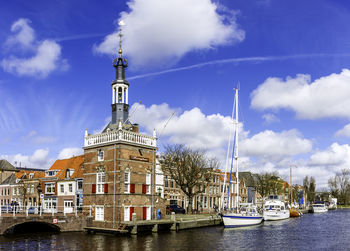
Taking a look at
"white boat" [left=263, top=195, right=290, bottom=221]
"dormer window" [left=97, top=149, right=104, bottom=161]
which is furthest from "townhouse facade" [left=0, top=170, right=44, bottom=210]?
"white boat" [left=263, top=195, right=290, bottom=221]

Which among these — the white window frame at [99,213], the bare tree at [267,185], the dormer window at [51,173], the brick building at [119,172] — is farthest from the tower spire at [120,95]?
the bare tree at [267,185]

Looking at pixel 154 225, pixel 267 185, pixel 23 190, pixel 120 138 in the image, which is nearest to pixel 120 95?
pixel 120 138

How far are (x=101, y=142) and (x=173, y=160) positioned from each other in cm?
2052

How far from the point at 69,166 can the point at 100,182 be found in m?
19.8

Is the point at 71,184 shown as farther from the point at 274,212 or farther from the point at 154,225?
the point at 274,212

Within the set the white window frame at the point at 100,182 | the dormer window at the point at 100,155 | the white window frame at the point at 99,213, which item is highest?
the dormer window at the point at 100,155

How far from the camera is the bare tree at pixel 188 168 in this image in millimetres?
60562

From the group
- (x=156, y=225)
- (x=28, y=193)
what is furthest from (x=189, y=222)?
(x=28, y=193)

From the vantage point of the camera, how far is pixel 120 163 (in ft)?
142

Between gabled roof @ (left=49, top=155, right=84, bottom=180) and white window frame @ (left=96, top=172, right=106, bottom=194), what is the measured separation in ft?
45.3

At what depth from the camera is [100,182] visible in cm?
4484

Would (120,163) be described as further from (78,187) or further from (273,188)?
(273,188)

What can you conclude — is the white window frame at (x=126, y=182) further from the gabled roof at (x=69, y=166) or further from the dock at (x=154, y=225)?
the gabled roof at (x=69, y=166)

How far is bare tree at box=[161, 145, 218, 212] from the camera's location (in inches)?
2384
